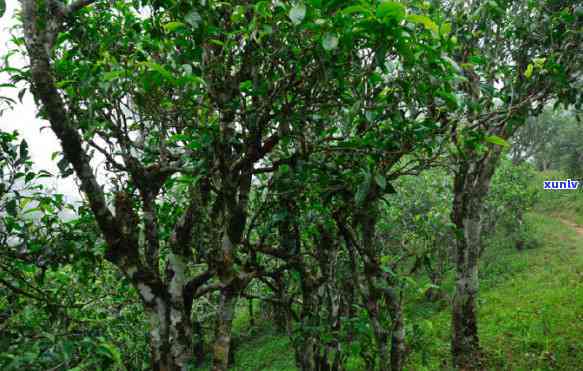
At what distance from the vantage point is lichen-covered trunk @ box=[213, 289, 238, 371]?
→ 348cm

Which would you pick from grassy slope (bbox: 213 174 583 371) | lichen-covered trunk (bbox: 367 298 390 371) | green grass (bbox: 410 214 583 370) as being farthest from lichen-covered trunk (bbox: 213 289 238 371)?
green grass (bbox: 410 214 583 370)

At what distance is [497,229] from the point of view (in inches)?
934

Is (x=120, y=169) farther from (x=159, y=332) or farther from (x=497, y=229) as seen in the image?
(x=497, y=229)

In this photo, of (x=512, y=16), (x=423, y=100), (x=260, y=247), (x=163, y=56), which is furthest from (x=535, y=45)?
(x=163, y=56)

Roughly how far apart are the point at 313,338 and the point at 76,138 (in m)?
3.34

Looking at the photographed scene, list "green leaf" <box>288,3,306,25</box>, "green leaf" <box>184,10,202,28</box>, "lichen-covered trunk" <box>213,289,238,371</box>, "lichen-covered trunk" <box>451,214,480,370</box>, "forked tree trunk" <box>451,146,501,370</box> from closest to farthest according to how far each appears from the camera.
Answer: "green leaf" <box>288,3,306,25</box>, "green leaf" <box>184,10,202,28</box>, "lichen-covered trunk" <box>213,289,238,371</box>, "forked tree trunk" <box>451,146,501,370</box>, "lichen-covered trunk" <box>451,214,480,370</box>

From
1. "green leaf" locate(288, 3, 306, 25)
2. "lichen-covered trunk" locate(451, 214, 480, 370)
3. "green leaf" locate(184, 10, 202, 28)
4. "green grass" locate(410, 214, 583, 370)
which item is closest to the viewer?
"green leaf" locate(288, 3, 306, 25)

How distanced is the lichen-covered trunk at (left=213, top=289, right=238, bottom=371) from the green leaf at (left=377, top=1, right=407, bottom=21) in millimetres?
2613

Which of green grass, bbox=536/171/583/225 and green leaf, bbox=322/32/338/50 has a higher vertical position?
green grass, bbox=536/171/583/225

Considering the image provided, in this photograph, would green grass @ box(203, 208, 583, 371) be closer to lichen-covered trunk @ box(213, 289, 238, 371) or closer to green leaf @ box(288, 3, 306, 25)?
lichen-covered trunk @ box(213, 289, 238, 371)

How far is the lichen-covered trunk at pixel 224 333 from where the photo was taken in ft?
11.4

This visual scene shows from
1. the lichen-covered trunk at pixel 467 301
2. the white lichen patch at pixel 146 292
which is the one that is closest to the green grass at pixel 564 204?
the lichen-covered trunk at pixel 467 301

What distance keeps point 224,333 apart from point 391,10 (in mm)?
2886

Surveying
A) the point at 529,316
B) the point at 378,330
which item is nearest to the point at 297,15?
the point at 378,330
